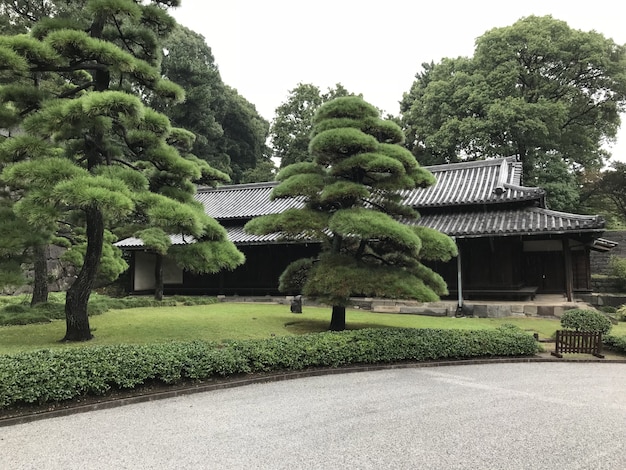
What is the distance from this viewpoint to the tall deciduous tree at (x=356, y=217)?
912 centimetres

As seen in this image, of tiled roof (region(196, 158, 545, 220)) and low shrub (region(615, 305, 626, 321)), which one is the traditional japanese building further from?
low shrub (region(615, 305, 626, 321))

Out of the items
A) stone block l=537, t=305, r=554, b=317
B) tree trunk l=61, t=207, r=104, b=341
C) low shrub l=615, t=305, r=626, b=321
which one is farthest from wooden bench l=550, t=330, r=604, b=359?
tree trunk l=61, t=207, r=104, b=341

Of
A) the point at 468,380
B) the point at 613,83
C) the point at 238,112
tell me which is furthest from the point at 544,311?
the point at 238,112

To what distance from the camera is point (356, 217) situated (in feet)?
29.7

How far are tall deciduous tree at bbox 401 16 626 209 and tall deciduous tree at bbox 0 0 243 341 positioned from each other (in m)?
20.6

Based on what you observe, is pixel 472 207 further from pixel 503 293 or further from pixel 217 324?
pixel 217 324

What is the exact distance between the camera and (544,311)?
13.7 metres

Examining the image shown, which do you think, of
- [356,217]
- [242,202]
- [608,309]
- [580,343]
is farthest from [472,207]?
[242,202]

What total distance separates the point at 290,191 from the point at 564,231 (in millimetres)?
9109

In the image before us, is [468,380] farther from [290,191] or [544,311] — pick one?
[544,311]

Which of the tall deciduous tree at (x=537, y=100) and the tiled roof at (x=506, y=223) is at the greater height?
the tall deciduous tree at (x=537, y=100)

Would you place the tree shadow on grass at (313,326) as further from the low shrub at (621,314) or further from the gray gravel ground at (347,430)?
the low shrub at (621,314)

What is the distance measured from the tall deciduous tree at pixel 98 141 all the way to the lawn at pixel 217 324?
1043 mm

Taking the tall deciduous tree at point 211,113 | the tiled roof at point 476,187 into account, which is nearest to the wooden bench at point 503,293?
the tiled roof at point 476,187
